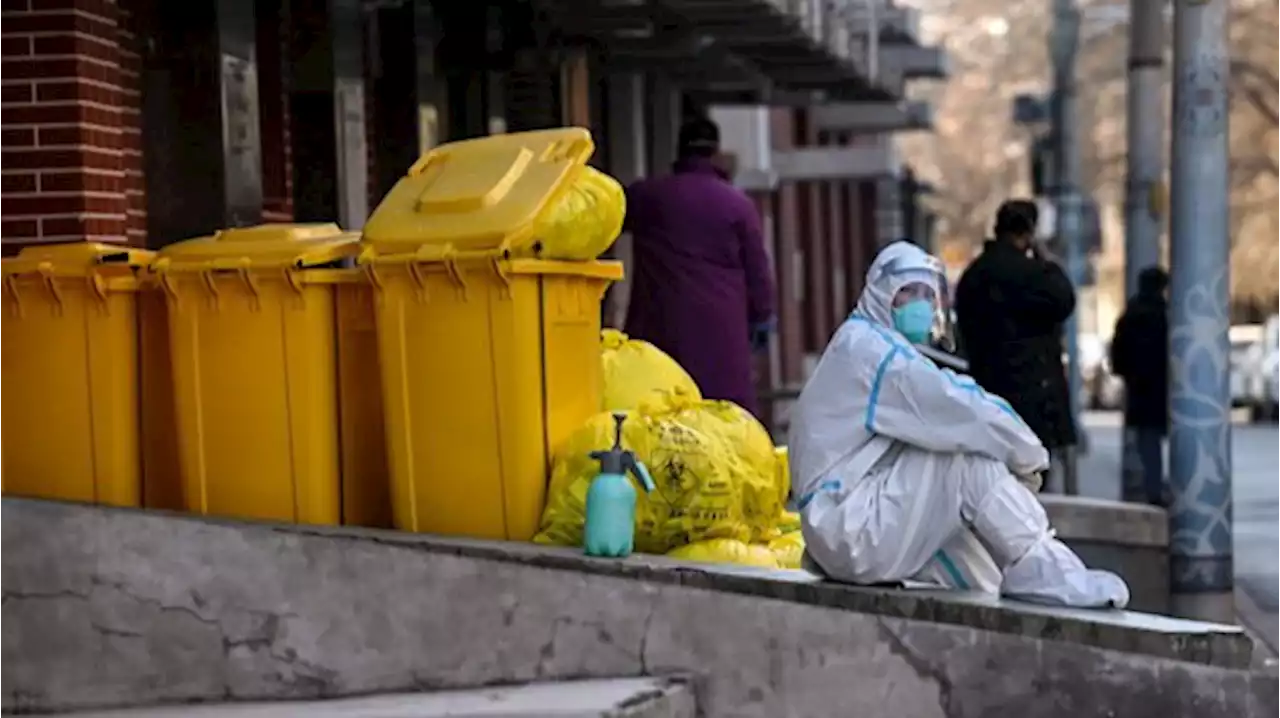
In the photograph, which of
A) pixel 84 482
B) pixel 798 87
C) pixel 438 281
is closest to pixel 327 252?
pixel 438 281

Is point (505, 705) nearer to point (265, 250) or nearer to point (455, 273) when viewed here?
point (455, 273)

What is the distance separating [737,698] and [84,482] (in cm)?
210

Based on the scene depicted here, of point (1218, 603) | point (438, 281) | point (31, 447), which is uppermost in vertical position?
point (438, 281)

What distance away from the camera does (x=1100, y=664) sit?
5.88 m

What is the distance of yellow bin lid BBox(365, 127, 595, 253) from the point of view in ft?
Result: 22.1

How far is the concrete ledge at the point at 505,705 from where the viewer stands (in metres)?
5.81

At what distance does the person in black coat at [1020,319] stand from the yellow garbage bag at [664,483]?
4.04 m

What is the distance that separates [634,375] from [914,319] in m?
1.61

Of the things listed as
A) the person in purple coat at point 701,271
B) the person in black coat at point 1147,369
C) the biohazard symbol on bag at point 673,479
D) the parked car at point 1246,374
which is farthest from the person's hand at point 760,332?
the parked car at point 1246,374

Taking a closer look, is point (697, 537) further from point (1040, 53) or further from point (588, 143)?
point (1040, 53)

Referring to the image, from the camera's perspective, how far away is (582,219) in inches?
271

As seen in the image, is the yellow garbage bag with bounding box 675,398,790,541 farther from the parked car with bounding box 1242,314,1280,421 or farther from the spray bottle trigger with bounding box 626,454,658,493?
the parked car with bounding box 1242,314,1280,421

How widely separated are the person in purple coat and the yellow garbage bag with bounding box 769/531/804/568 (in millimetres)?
2384

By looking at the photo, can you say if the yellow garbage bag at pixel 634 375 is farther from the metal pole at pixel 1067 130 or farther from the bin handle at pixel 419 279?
the metal pole at pixel 1067 130
